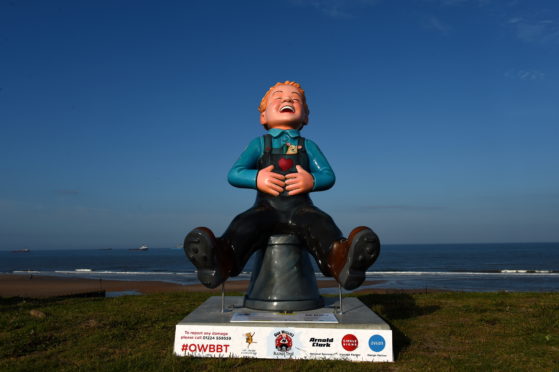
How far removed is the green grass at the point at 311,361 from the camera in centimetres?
411

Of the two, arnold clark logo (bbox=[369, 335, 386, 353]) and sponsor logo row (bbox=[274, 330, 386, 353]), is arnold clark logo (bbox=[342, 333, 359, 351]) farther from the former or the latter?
arnold clark logo (bbox=[369, 335, 386, 353])

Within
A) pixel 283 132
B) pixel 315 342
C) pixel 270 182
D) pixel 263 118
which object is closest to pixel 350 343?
pixel 315 342

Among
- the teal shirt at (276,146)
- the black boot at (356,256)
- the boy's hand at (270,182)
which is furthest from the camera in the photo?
the teal shirt at (276,146)

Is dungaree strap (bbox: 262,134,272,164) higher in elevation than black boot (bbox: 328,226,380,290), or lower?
higher

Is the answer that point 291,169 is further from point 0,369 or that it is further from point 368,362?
point 0,369

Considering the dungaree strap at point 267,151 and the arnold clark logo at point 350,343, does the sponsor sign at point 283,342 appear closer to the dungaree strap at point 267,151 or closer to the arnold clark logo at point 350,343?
the arnold clark logo at point 350,343

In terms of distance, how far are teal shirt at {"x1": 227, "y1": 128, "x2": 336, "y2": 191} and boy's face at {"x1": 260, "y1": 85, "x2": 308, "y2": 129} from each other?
121 millimetres

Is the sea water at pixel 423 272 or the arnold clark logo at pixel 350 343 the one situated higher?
the arnold clark logo at pixel 350 343

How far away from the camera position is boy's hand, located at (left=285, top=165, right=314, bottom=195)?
17.1 feet

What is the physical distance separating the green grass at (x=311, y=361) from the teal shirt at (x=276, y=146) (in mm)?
2171

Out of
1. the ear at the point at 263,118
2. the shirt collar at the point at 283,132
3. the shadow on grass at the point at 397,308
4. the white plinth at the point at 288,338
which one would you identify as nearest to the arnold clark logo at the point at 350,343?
the white plinth at the point at 288,338

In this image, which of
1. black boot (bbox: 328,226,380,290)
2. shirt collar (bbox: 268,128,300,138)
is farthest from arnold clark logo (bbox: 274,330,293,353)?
shirt collar (bbox: 268,128,300,138)

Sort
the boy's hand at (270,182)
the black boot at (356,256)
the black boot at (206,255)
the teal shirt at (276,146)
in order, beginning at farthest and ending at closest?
the teal shirt at (276,146) → the boy's hand at (270,182) → the black boot at (206,255) → the black boot at (356,256)

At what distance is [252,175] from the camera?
5.28 metres
